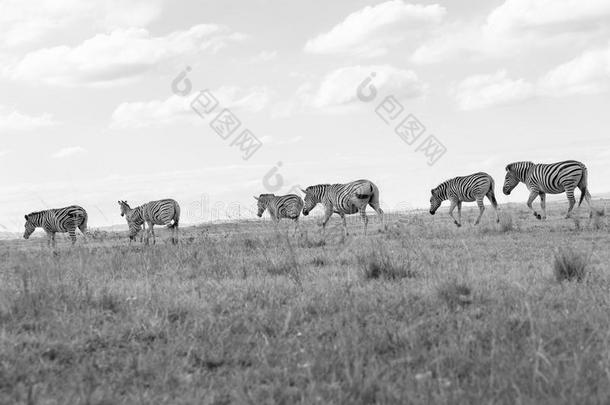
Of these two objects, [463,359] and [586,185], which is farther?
[586,185]

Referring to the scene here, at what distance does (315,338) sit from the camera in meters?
5.68

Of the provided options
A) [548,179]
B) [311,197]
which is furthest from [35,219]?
[548,179]

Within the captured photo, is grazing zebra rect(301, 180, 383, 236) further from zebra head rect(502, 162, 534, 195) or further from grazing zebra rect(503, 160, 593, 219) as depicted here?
zebra head rect(502, 162, 534, 195)

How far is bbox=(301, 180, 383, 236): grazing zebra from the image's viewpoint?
20.9 m

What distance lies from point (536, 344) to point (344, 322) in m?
1.67

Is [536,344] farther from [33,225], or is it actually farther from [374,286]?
[33,225]

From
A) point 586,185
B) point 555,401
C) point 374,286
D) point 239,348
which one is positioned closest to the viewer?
point 555,401

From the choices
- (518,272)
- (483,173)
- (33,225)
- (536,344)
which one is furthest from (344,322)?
(33,225)

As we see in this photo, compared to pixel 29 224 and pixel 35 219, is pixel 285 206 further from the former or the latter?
pixel 29 224

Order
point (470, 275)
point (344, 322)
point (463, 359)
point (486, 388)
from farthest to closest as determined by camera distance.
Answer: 1. point (470, 275)
2. point (344, 322)
3. point (463, 359)
4. point (486, 388)

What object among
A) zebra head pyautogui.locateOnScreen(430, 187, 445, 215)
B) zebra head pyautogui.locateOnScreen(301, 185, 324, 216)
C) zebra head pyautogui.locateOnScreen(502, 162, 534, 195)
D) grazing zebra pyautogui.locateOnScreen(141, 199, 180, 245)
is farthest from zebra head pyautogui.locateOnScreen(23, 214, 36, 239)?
zebra head pyautogui.locateOnScreen(502, 162, 534, 195)

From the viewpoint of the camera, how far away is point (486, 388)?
15.0ft

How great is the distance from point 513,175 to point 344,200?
328 inches

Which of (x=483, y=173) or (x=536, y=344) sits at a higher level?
(x=483, y=173)
